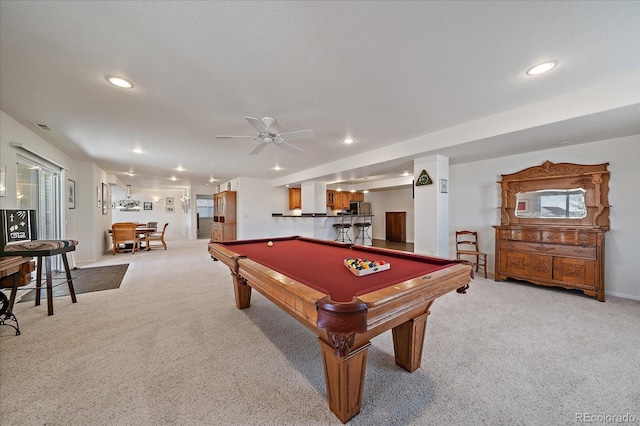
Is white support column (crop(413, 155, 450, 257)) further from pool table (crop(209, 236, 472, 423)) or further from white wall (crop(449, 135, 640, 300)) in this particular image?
pool table (crop(209, 236, 472, 423))

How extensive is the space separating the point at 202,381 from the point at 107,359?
89 centimetres

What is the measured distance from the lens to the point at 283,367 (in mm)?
1813

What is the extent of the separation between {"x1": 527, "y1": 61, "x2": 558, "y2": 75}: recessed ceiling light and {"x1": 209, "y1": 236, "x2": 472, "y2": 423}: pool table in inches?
68.9

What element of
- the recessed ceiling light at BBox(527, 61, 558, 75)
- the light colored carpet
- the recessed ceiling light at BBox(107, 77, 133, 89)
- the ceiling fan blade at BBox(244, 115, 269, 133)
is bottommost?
the light colored carpet

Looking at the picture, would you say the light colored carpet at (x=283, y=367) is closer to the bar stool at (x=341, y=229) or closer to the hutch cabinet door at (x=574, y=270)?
the hutch cabinet door at (x=574, y=270)

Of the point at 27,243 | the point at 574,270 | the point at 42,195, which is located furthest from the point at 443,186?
the point at 42,195

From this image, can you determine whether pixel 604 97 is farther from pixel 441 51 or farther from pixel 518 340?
pixel 518 340

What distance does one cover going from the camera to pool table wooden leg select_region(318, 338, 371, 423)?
129 centimetres

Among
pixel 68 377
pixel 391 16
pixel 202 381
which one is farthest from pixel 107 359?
pixel 391 16

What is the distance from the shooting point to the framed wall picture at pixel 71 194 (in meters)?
5.03

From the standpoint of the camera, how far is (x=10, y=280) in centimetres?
254

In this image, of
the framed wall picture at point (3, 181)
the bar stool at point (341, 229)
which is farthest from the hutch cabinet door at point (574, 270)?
the framed wall picture at point (3, 181)

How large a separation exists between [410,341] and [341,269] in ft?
2.26

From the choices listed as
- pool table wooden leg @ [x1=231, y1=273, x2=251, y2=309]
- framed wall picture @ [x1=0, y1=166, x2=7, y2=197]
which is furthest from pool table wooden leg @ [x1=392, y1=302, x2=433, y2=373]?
framed wall picture @ [x1=0, y1=166, x2=7, y2=197]
